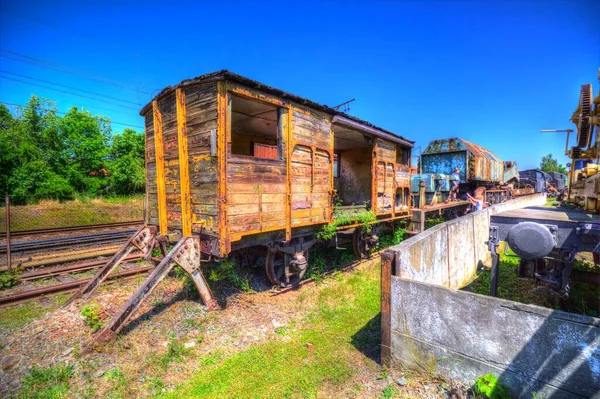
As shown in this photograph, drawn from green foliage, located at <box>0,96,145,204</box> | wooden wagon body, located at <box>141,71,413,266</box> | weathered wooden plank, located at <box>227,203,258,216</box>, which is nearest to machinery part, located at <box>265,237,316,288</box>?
wooden wagon body, located at <box>141,71,413,266</box>

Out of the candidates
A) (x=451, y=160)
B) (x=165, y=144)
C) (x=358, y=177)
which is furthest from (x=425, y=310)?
(x=451, y=160)

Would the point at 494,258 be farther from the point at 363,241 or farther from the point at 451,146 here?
the point at 451,146

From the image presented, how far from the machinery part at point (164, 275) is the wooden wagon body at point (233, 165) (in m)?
0.30

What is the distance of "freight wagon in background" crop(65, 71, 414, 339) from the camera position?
455 cm

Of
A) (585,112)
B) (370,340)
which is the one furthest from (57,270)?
(585,112)

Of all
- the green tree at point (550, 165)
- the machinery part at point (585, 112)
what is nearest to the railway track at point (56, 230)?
the machinery part at point (585, 112)

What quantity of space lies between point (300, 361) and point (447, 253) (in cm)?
321

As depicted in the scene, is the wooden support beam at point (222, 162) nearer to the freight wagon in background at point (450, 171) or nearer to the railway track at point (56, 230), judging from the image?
the freight wagon in background at point (450, 171)

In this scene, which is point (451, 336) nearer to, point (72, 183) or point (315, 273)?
point (315, 273)

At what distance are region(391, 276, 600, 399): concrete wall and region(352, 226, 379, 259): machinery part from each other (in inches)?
202

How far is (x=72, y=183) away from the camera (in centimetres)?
2141

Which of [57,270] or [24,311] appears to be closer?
[24,311]

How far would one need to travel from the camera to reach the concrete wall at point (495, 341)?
7.06 ft

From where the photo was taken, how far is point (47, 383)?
3.17 m
